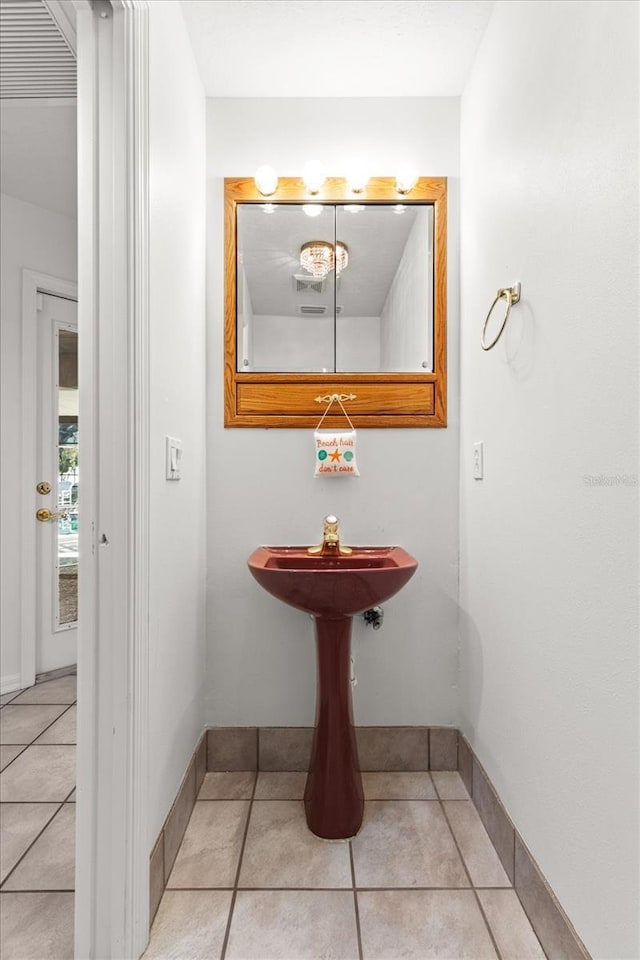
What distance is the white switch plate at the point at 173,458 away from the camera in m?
1.40

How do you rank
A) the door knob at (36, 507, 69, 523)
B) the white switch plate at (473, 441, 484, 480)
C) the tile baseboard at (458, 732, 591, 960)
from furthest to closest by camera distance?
the door knob at (36, 507, 69, 523) < the white switch plate at (473, 441, 484, 480) < the tile baseboard at (458, 732, 591, 960)

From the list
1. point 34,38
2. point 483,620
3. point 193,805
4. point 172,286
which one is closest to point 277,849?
point 193,805

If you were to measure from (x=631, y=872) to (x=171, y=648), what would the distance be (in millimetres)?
1098

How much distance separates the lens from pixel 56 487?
9.20 ft

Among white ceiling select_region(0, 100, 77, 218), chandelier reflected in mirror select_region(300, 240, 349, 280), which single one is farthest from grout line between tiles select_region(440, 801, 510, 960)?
white ceiling select_region(0, 100, 77, 218)

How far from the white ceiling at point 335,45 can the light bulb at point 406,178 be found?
29cm

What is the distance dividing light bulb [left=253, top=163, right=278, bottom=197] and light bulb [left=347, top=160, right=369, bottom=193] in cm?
26

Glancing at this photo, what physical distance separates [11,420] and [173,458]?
168cm

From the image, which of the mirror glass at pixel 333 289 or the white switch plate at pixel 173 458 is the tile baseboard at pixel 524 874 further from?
the mirror glass at pixel 333 289

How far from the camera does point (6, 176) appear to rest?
2533 mm

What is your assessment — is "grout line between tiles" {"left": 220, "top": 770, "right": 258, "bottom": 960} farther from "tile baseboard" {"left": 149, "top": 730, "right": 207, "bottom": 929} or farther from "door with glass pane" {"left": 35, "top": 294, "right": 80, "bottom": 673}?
"door with glass pane" {"left": 35, "top": 294, "right": 80, "bottom": 673}

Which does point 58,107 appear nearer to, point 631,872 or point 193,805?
point 193,805

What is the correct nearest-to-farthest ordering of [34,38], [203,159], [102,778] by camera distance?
[102,778]
[34,38]
[203,159]

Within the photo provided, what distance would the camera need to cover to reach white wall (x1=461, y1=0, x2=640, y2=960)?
0.86m
